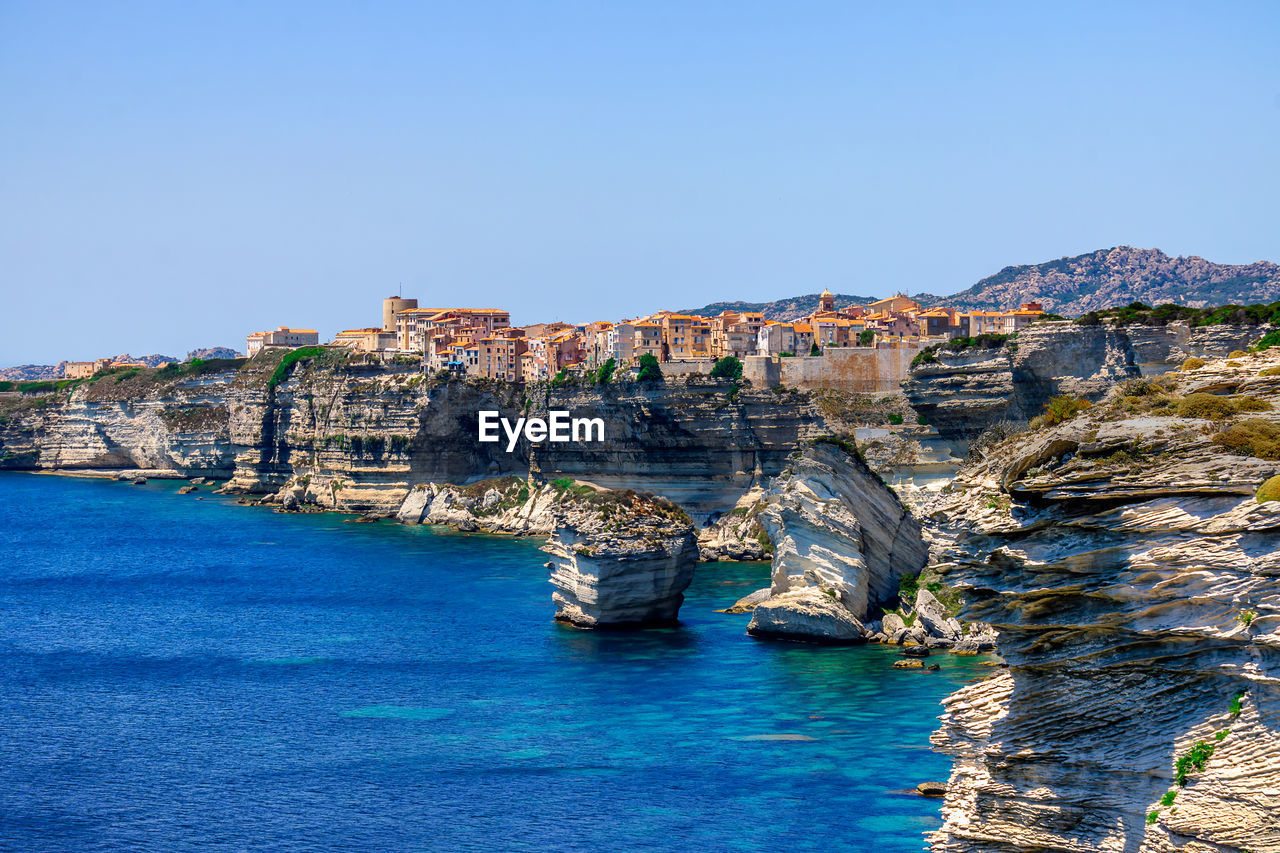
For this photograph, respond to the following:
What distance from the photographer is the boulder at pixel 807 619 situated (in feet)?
163

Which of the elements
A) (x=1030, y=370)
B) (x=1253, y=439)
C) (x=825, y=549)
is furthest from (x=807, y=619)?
(x=1253, y=439)

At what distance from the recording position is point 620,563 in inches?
2082

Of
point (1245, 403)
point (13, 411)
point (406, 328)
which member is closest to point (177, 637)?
point (1245, 403)

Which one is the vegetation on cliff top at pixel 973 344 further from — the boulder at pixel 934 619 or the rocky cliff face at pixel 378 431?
the boulder at pixel 934 619

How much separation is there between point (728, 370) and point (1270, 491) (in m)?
65.2

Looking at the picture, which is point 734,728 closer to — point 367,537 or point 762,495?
point 762,495

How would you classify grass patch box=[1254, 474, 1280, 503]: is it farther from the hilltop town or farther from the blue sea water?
the hilltop town

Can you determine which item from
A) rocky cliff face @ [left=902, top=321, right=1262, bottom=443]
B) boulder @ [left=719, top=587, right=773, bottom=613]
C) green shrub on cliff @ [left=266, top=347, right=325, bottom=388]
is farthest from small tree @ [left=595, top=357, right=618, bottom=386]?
green shrub on cliff @ [left=266, top=347, right=325, bottom=388]

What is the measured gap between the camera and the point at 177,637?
184 feet

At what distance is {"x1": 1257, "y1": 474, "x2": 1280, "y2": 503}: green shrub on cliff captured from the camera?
1788cm

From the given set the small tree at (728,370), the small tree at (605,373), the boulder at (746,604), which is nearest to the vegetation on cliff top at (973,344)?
the small tree at (728,370)

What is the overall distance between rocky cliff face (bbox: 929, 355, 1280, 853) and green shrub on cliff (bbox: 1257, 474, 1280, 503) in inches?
4.1

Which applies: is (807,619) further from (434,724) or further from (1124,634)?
(1124,634)

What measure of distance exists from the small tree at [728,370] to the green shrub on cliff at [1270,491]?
64.6 m
